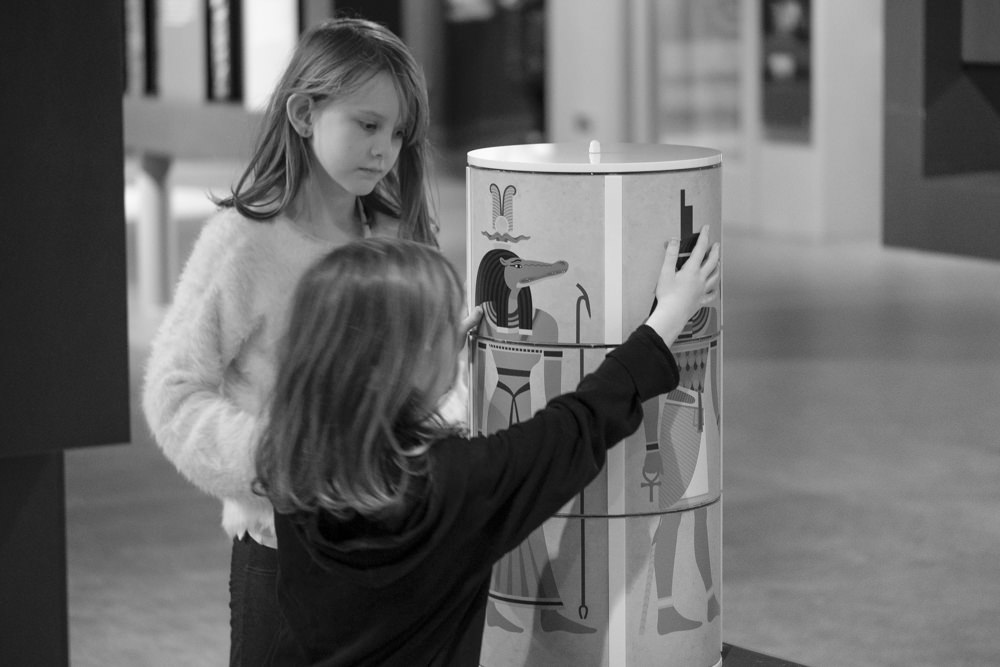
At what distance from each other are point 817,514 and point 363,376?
333 cm

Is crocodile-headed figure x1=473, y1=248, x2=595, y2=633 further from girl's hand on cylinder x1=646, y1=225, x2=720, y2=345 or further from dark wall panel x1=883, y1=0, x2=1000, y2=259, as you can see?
dark wall panel x1=883, y1=0, x2=1000, y2=259

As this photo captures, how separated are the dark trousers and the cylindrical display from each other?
1.08ft

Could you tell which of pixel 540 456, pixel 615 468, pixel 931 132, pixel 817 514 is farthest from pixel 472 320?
pixel 817 514

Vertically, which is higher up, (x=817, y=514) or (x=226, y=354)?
(x=226, y=354)

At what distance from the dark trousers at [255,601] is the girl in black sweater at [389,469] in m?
0.28

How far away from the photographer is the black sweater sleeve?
5.96 feet

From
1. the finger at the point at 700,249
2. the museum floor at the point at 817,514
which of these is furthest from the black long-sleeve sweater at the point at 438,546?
the museum floor at the point at 817,514

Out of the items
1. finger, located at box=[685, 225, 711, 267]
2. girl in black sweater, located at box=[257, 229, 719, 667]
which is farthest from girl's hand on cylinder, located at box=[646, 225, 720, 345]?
girl in black sweater, located at box=[257, 229, 719, 667]

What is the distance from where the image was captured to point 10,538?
2.78 meters

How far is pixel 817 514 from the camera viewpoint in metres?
4.87

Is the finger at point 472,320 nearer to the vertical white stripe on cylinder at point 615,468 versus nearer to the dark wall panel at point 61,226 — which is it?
the vertical white stripe on cylinder at point 615,468

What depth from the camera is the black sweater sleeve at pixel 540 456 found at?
1.82m

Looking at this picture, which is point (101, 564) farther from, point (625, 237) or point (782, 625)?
point (625, 237)

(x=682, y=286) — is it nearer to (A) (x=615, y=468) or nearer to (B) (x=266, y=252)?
(A) (x=615, y=468)
